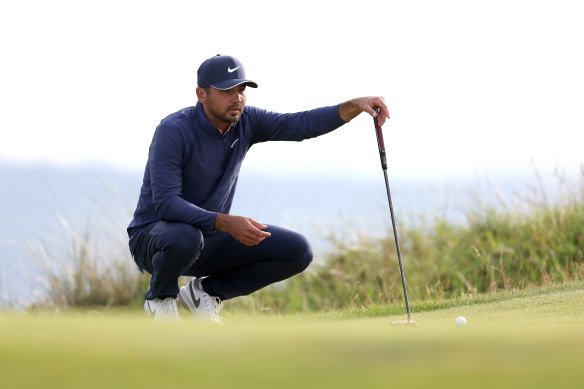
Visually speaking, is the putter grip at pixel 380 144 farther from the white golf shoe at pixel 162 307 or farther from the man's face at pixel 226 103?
the white golf shoe at pixel 162 307

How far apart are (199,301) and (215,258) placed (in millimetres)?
353

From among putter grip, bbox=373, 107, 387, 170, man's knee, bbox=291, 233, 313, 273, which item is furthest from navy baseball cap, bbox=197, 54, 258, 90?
man's knee, bbox=291, 233, 313, 273

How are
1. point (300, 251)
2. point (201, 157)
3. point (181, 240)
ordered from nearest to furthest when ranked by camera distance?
1. point (181, 240)
2. point (201, 157)
3. point (300, 251)

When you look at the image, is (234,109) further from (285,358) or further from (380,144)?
(285,358)

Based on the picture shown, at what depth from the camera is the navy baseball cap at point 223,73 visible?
515 centimetres

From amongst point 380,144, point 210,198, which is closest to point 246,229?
point 210,198

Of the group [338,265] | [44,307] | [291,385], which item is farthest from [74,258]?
[291,385]

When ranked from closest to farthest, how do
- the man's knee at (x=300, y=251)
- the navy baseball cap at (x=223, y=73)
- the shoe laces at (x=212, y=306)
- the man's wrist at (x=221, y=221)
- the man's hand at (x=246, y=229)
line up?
the man's hand at (x=246, y=229) < the man's wrist at (x=221, y=221) < the navy baseball cap at (x=223, y=73) < the man's knee at (x=300, y=251) < the shoe laces at (x=212, y=306)

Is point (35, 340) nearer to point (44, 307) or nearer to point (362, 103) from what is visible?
point (362, 103)

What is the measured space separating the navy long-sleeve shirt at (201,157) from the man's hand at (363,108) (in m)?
0.06

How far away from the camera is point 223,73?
518 cm

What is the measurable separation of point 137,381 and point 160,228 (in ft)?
12.2

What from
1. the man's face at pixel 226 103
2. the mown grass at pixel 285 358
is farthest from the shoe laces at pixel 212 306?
the mown grass at pixel 285 358

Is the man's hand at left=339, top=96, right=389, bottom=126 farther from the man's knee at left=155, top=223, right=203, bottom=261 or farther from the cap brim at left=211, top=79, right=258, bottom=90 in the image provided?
the man's knee at left=155, top=223, right=203, bottom=261
